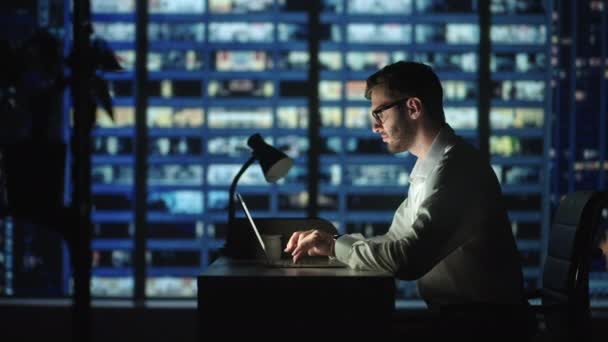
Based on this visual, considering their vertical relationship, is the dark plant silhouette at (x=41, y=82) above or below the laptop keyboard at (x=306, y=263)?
above

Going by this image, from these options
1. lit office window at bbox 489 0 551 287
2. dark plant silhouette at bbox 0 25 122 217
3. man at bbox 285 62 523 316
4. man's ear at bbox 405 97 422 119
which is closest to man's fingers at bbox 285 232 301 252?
man at bbox 285 62 523 316

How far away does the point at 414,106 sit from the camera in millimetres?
1875

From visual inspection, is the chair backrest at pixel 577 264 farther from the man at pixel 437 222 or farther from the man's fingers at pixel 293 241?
the man's fingers at pixel 293 241

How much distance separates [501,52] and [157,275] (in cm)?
262

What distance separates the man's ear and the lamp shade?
56cm

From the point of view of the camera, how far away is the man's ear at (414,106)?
1.87 m

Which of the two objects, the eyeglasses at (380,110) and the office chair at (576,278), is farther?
the eyeglasses at (380,110)

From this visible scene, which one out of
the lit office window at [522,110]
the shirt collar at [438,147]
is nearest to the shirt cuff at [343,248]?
the shirt collar at [438,147]

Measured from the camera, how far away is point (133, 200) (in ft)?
13.6

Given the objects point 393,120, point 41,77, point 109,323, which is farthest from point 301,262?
point 109,323

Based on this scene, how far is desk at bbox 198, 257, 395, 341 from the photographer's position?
1.59 meters

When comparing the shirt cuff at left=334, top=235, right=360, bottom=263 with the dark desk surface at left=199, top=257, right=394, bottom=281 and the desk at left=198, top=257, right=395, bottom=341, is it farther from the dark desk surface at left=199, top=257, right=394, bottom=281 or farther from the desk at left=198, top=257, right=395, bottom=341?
the desk at left=198, top=257, right=395, bottom=341

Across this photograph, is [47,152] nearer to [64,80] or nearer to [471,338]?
[64,80]

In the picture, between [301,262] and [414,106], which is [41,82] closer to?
[301,262]
